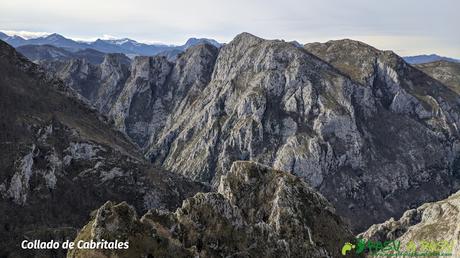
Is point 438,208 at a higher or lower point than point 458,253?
lower

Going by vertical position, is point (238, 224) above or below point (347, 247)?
above

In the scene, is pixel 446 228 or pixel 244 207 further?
pixel 446 228

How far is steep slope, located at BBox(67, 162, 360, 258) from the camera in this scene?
262 feet

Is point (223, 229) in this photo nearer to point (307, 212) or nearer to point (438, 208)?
point (307, 212)

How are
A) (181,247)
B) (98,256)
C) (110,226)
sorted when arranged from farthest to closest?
(181,247) < (110,226) < (98,256)

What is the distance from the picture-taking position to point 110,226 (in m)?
78.8

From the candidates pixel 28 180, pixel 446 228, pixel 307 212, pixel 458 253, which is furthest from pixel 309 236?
pixel 28 180

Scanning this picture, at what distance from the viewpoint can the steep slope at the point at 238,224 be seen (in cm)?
7988

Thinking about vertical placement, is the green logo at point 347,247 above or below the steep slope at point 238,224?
below

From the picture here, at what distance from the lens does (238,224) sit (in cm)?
10100

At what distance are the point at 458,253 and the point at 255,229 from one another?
134ft

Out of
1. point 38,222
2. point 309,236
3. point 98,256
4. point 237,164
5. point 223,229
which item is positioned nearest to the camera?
point 98,256

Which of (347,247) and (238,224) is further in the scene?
(347,247)

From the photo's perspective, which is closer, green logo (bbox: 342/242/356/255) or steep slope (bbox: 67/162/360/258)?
steep slope (bbox: 67/162/360/258)
